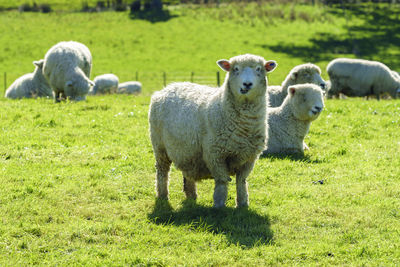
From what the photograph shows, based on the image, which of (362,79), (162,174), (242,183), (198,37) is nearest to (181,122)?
(162,174)

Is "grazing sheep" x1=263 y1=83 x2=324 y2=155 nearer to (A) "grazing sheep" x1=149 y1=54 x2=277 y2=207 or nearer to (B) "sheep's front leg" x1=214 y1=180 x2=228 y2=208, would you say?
(A) "grazing sheep" x1=149 y1=54 x2=277 y2=207

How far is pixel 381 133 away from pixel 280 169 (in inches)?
158

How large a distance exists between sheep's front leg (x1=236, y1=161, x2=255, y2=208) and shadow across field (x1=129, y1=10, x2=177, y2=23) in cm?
4285

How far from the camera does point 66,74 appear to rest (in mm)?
15992

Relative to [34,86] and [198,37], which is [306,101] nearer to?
[34,86]

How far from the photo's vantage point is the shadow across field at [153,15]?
48812 mm

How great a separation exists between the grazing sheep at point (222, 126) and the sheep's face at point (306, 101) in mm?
3147

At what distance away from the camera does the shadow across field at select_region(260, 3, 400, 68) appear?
3903 centimetres

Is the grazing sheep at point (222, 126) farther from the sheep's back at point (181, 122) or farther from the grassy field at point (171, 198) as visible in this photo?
the grassy field at point (171, 198)

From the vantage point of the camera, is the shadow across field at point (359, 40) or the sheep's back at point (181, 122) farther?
the shadow across field at point (359, 40)

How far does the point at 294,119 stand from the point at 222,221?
14.7 ft

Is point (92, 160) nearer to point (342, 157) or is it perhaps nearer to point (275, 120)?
point (275, 120)

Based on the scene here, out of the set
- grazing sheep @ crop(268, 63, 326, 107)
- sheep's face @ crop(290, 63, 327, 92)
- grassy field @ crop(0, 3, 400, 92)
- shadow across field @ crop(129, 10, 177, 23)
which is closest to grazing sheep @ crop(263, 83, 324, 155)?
grazing sheep @ crop(268, 63, 326, 107)

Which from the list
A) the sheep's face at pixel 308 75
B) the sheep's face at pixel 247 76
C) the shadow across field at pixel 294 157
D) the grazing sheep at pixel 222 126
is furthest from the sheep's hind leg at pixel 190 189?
the sheep's face at pixel 308 75
